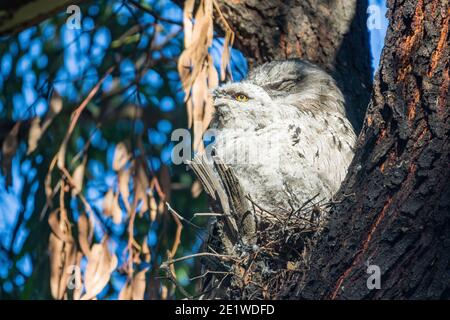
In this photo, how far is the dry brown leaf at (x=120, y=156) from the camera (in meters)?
4.20

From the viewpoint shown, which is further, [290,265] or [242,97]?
[242,97]

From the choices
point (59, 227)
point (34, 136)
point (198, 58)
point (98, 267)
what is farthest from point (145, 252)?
point (198, 58)

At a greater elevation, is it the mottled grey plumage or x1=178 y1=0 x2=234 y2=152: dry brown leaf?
x1=178 y1=0 x2=234 y2=152: dry brown leaf

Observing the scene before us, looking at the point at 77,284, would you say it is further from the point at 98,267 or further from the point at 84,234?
the point at 84,234

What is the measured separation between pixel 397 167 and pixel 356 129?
1393mm

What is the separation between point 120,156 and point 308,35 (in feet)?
3.95

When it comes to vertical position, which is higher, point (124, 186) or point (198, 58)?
point (198, 58)

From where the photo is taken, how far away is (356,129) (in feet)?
11.9

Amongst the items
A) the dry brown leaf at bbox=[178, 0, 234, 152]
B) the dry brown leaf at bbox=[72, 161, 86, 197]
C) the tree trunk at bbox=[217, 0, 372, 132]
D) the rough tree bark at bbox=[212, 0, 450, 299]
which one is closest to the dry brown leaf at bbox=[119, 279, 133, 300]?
the dry brown leaf at bbox=[72, 161, 86, 197]

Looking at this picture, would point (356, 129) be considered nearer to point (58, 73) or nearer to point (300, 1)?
point (300, 1)

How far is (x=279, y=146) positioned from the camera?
3.14 meters

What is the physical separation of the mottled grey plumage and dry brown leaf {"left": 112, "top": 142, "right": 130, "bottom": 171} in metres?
0.93

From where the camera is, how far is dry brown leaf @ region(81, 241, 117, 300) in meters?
3.69

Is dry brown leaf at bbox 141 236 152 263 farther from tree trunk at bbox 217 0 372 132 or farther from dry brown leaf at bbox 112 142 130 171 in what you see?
tree trunk at bbox 217 0 372 132
